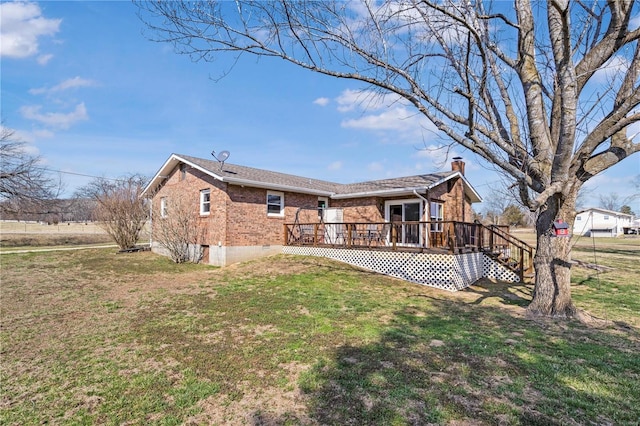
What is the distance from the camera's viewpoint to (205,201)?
15.2 metres

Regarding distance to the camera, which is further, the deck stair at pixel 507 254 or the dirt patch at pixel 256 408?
the deck stair at pixel 507 254

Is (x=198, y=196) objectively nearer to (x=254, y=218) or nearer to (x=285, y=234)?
(x=254, y=218)

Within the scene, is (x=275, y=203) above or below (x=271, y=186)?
below

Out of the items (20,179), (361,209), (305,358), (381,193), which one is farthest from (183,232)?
(20,179)

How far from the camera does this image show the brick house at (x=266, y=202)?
1392cm

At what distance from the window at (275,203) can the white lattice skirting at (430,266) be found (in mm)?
2722

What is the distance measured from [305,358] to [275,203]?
446 inches

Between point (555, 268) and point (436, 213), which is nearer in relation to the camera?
point (555, 268)

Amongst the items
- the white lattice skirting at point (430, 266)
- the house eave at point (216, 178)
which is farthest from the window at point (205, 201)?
the white lattice skirting at point (430, 266)

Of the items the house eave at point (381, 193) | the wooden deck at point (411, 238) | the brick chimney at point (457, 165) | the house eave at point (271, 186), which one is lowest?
the wooden deck at point (411, 238)

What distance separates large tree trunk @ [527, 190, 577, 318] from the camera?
6.95 metres

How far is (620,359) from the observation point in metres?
4.73

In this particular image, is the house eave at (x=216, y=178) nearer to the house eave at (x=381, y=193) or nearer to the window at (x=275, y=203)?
the window at (x=275, y=203)

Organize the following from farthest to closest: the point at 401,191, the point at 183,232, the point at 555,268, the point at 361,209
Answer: the point at 361,209
the point at 183,232
the point at 401,191
the point at 555,268
